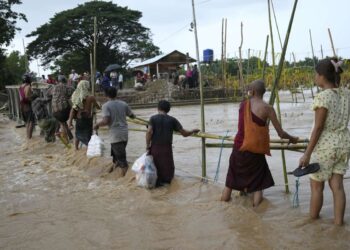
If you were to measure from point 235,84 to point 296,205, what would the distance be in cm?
1934

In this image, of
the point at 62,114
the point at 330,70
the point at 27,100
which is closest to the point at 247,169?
the point at 330,70

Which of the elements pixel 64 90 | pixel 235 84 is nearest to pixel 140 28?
pixel 235 84


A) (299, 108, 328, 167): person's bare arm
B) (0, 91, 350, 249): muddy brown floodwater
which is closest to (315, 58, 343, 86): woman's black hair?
(299, 108, 328, 167): person's bare arm

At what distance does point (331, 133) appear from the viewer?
3.85 meters

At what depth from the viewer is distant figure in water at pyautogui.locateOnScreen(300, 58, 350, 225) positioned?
3.77m

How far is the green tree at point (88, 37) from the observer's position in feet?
133

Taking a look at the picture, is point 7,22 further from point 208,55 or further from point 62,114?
point 62,114

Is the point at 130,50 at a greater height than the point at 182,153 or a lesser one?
greater

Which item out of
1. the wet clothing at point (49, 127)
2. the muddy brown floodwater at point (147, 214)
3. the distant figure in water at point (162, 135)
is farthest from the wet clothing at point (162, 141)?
the wet clothing at point (49, 127)

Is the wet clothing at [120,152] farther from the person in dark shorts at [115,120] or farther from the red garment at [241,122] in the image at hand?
the red garment at [241,122]

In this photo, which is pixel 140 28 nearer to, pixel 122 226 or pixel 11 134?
pixel 11 134

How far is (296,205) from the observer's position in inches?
191

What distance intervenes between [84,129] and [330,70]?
5.30 metres

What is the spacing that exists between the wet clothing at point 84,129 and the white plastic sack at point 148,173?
2.70 meters
